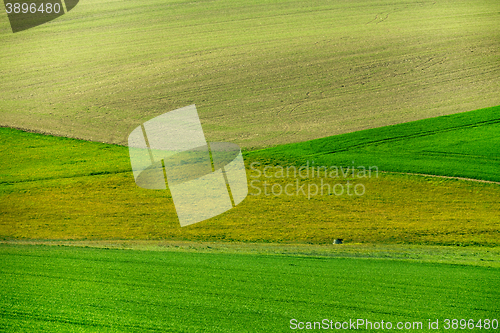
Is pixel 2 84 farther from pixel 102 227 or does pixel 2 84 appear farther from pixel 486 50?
pixel 486 50

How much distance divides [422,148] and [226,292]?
13342 mm

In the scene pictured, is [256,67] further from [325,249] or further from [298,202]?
[325,249]

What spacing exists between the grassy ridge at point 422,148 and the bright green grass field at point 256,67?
1213mm

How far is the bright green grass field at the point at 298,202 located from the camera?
14.9 m

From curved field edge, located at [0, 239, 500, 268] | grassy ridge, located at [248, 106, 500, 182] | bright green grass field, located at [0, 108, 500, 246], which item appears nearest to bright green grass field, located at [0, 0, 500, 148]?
grassy ridge, located at [248, 106, 500, 182]

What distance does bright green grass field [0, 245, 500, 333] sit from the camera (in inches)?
361

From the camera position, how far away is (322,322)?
909 cm

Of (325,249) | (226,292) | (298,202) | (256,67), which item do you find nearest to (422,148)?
(298,202)

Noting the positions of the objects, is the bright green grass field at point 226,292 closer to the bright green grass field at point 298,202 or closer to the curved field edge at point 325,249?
the curved field edge at point 325,249

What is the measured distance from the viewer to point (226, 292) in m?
10.3

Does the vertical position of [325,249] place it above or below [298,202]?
below

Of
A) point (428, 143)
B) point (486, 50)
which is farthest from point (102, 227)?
point (486, 50)

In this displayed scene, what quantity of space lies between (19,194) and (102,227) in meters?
5.05

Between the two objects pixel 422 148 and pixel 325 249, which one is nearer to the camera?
pixel 325 249
